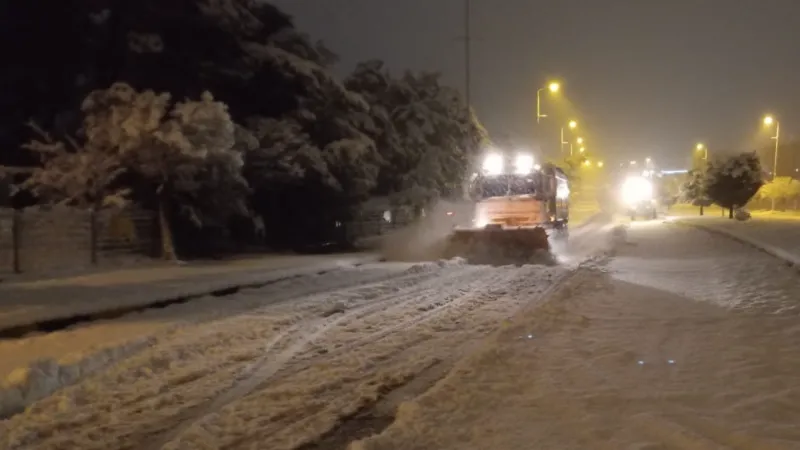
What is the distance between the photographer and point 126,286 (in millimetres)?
17156

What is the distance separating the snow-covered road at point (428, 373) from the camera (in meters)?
6.40

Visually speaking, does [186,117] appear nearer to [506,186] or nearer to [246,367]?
[506,186]

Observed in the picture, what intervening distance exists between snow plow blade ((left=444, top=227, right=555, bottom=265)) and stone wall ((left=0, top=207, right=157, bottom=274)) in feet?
31.7

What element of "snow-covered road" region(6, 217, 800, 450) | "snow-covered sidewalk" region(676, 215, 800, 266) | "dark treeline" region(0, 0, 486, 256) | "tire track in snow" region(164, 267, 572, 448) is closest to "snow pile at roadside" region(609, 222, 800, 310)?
"snow-covered road" region(6, 217, 800, 450)

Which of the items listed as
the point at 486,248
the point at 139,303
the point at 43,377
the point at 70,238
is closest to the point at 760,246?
the point at 486,248

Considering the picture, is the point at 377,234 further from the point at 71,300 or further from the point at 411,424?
the point at 411,424

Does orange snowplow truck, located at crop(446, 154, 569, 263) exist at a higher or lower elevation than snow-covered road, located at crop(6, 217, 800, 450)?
higher

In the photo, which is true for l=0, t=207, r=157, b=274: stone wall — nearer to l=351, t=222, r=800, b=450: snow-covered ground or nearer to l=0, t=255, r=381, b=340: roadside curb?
l=0, t=255, r=381, b=340: roadside curb

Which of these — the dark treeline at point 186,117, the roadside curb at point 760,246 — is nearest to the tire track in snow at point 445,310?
the roadside curb at point 760,246

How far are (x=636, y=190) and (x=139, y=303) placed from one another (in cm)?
5023

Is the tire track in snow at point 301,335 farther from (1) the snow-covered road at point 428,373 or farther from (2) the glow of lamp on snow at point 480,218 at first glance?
(2) the glow of lamp on snow at point 480,218

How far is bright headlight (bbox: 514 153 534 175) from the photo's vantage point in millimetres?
26672

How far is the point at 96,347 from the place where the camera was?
33.1 feet

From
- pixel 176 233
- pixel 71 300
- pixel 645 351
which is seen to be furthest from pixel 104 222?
pixel 645 351
